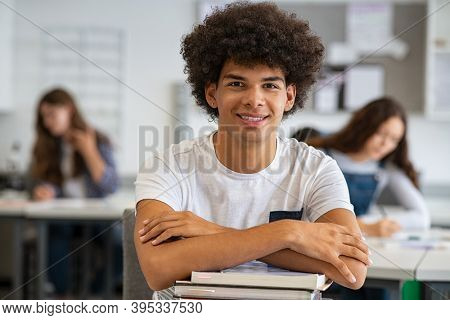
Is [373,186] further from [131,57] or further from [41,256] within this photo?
[131,57]

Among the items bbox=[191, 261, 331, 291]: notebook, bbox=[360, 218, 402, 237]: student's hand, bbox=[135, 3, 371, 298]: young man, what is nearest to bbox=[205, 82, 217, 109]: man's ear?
A: bbox=[135, 3, 371, 298]: young man

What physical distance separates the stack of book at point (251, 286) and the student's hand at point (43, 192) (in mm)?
2835

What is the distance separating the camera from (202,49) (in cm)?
157

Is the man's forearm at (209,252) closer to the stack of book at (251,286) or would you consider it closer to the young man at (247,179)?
the young man at (247,179)

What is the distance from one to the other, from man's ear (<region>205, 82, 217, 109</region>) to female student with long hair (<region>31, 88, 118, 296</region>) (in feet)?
8.01

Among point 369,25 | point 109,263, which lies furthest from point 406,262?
point 369,25

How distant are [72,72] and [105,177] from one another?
1096mm

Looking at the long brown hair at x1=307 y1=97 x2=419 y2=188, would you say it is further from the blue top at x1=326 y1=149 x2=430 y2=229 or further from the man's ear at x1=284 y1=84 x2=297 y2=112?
the man's ear at x1=284 y1=84 x2=297 y2=112

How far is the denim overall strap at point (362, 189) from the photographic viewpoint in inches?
122

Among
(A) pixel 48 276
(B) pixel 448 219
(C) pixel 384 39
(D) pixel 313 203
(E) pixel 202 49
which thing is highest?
(C) pixel 384 39

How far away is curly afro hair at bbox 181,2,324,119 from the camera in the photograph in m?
1.49
